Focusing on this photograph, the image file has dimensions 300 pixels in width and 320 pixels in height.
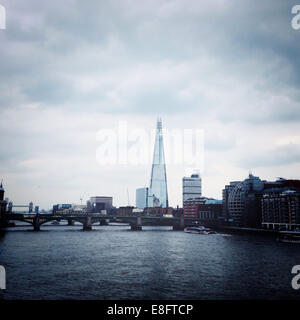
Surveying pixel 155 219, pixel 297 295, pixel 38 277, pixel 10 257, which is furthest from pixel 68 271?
pixel 155 219

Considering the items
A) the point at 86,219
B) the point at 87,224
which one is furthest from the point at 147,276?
the point at 86,219

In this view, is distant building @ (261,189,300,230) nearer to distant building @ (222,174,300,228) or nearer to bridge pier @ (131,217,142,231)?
distant building @ (222,174,300,228)

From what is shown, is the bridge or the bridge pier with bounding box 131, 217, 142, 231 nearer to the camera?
the bridge

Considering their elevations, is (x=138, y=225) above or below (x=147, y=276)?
below

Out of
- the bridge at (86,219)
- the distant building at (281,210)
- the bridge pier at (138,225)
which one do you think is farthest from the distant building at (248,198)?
the bridge pier at (138,225)

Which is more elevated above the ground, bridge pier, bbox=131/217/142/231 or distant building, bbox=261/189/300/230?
distant building, bbox=261/189/300/230

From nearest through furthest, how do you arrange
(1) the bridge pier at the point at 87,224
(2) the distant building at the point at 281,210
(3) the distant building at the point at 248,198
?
(2) the distant building at the point at 281,210 < (3) the distant building at the point at 248,198 < (1) the bridge pier at the point at 87,224

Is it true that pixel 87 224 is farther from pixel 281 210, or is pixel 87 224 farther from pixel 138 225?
pixel 281 210

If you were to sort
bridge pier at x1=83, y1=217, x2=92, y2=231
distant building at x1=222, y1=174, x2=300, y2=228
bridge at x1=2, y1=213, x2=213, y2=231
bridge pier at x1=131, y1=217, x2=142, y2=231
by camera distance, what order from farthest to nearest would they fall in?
bridge pier at x1=131, y1=217, x2=142, y2=231 < bridge pier at x1=83, y1=217, x2=92, y2=231 < distant building at x1=222, y1=174, x2=300, y2=228 < bridge at x1=2, y1=213, x2=213, y2=231

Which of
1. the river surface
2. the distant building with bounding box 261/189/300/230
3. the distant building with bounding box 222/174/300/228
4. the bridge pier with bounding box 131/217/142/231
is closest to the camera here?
the river surface

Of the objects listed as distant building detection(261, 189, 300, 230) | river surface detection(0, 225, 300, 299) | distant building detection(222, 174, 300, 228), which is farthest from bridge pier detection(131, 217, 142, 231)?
river surface detection(0, 225, 300, 299)

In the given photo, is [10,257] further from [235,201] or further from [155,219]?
[235,201]

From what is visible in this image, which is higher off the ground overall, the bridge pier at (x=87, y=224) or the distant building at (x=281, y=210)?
the distant building at (x=281, y=210)

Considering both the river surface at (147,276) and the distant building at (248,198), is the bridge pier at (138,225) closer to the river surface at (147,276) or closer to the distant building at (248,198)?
the distant building at (248,198)
